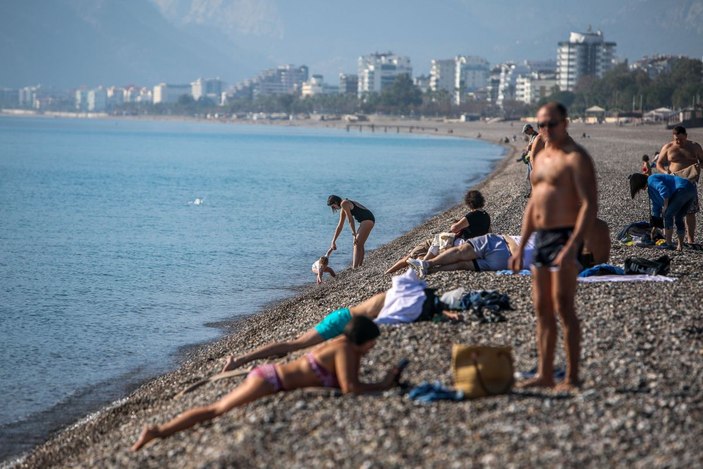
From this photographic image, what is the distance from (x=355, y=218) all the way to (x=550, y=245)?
10.6 meters

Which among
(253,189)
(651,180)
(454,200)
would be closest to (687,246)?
(651,180)

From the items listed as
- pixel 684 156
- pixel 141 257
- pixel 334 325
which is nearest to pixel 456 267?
pixel 334 325

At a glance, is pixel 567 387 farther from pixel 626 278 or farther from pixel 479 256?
pixel 479 256

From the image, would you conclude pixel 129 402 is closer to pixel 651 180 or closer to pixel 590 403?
pixel 590 403

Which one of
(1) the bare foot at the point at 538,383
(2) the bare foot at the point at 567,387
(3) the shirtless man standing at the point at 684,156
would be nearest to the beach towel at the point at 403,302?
(1) the bare foot at the point at 538,383

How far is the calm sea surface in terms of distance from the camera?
1300 cm

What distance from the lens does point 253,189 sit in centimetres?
4922

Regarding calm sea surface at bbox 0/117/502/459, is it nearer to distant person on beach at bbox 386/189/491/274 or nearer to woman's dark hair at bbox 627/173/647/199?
distant person on beach at bbox 386/189/491/274

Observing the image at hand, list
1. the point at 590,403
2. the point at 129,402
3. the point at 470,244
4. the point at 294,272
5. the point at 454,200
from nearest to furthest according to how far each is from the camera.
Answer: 1. the point at 590,403
2. the point at 129,402
3. the point at 470,244
4. the point at 294,272
5. the point at 454,200

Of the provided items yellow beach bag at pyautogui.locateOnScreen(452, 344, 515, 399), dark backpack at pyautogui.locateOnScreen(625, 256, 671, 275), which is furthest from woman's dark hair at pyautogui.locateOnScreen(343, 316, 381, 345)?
dark backpack at pyautogui.locateOnScreen(625, 256, 671, 275)

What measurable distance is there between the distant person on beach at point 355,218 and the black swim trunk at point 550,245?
875 centimetres

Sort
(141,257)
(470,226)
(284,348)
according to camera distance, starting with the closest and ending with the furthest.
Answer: (284,348) → (470,226) → (141,257)

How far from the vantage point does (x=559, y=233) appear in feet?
24.6

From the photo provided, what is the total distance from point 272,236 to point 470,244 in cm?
1573
